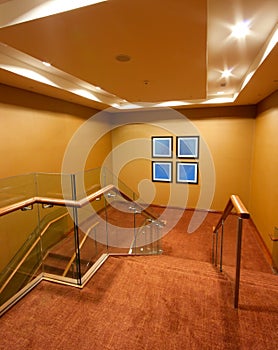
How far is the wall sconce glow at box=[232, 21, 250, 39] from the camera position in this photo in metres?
2.02

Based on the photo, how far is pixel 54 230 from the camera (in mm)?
3547

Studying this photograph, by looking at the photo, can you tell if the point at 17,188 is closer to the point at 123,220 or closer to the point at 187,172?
the point at 123,220

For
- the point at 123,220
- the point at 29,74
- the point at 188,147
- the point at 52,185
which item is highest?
the point at 29,74

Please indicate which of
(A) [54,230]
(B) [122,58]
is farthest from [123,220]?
(B) [122,58]

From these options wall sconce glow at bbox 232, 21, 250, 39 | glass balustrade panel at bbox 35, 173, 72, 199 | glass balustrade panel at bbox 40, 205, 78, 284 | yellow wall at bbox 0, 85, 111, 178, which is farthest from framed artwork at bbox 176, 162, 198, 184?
glass balustrade panel at bbox 35, 173, 72, 199

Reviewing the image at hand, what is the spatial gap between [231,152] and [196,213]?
6.39 feet

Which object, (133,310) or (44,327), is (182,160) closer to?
(133,310)

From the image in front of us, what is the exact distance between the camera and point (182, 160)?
230 inches

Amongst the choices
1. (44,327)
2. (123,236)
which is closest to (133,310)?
(44,327)

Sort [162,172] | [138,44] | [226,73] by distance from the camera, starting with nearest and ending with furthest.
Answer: [138,44] → [226,73] → [162,172]

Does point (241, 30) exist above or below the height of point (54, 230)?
above

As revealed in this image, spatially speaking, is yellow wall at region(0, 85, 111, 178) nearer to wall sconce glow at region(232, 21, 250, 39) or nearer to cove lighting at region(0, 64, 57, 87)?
cove lighting at region(0, 64, 57, 87)

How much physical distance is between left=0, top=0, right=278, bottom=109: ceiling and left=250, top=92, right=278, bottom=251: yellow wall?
2.07ft

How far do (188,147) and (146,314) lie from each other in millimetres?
4708
